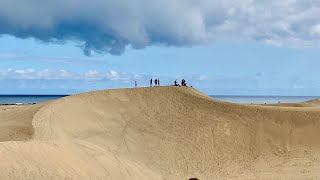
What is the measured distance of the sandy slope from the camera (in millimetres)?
25109

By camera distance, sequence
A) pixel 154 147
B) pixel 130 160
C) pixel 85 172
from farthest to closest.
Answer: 1. pixel 154 147
2. pixel 130 160
3. pixel 85 172

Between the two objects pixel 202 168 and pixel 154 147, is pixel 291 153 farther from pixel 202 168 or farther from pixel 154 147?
pixel 154 147

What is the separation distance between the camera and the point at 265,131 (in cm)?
3303

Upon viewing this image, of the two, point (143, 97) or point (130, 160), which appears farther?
point (143, 97)

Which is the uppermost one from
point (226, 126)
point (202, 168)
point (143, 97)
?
point (143, 97)

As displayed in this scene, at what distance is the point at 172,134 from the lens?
32.0 m

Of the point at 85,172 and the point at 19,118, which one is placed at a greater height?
the point at 19,118

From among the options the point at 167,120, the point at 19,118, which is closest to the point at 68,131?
the point at 19,118

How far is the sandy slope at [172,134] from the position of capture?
82.4 ft

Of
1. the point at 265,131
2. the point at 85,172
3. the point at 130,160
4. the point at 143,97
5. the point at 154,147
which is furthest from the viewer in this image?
the point at 143,97

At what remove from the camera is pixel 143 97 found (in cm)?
3656

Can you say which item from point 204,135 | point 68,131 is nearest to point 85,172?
point 68,131

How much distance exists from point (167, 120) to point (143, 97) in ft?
12.3

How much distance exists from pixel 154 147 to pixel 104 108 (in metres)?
5.91
